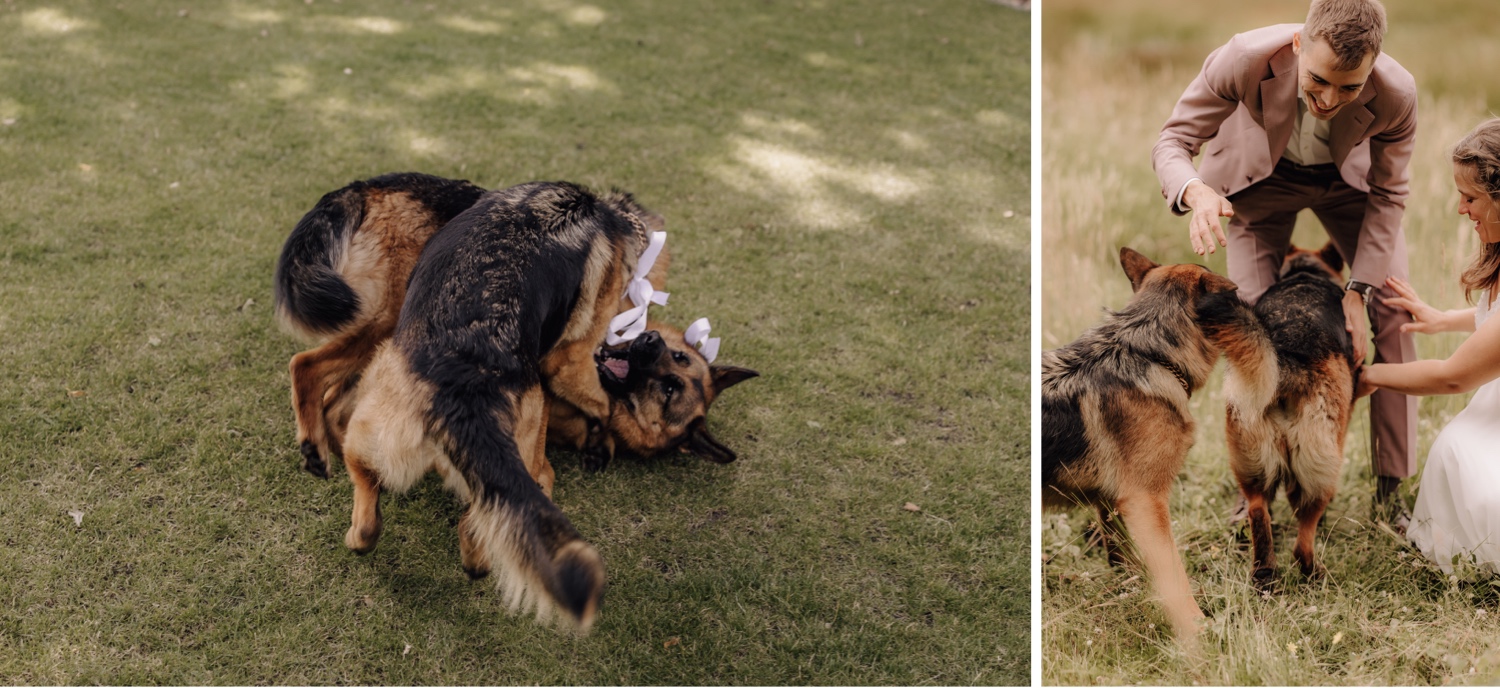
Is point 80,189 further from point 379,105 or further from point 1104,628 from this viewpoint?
point 1104,628

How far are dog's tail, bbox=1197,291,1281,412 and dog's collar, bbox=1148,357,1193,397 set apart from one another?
18cm

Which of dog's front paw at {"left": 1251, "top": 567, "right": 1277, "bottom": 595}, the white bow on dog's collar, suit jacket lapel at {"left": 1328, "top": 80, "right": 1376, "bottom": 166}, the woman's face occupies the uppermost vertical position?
suit jacket lapel at {"left": 1328, "top": 80, "right": 1376, "bottom": 166}

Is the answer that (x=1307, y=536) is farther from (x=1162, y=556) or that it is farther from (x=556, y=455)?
(x=556, y=455)

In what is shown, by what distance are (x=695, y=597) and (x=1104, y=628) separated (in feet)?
4.98

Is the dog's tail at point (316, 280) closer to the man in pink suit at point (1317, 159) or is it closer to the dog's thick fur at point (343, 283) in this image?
the dog's thick fur at point (343, 283)

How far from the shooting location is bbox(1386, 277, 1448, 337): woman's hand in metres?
3.86

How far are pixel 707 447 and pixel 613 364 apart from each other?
22.2 inches

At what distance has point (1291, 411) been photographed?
3627 millimetres

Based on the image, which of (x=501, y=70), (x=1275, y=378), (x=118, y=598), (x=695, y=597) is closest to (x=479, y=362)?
(x=695, y=597)

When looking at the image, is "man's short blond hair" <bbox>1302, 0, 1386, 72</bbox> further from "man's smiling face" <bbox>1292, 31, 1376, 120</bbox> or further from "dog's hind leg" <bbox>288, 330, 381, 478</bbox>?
"dog's hind leg" <bbox>288, 330, 381, 478</bbox>

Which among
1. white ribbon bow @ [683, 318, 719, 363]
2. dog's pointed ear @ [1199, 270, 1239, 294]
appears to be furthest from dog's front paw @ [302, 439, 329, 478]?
dog's pointed ear @ [1199, 270, 1239, 294]

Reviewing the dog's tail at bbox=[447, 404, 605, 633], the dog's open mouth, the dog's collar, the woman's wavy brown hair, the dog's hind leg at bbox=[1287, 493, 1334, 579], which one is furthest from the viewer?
the dog's open mouth

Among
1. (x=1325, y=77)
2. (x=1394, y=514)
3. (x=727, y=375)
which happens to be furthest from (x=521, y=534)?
(x=1394, y=514)

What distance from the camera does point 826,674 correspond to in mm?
3406
